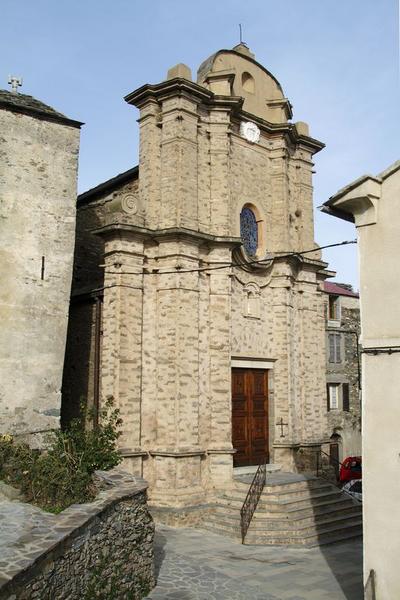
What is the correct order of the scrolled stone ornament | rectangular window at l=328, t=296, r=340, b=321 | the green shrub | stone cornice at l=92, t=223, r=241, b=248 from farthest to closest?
rectangular window at l=328, t=296, r=340, b=321
the scrolled stone ornament
stone cornice at l=92, t=223, r=241, b=248
the green shrub

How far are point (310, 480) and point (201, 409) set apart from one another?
363 cm

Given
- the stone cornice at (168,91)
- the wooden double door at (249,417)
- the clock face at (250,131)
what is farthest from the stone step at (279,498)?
the stone cornice at (168,91)

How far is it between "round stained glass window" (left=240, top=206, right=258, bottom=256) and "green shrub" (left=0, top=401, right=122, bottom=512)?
828 centimetres

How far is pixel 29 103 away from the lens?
578 inches

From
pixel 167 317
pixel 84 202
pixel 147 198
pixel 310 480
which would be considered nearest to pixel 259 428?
pixel 310 480

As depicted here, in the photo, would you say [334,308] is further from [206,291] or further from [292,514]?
[292,514]

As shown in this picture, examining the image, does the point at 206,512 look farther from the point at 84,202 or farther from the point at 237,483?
the point at 84,202

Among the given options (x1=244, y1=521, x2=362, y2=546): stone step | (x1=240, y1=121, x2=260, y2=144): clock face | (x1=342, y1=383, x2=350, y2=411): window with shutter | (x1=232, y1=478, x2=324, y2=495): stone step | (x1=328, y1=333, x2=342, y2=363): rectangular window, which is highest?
(x1=240, y1=121, x2=260, y2=144): clock face

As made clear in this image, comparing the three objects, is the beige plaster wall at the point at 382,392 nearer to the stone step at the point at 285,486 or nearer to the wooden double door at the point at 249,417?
the stone step at the point at 285,486

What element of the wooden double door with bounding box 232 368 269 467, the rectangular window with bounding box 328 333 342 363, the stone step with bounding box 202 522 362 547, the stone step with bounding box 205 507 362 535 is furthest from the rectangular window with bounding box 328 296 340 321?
the stone step with bounding box 202 522 362 547

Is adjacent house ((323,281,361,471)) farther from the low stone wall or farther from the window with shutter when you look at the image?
the low stone wall

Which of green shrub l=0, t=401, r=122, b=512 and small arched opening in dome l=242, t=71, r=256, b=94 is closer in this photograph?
green shrub l=0, t=401, r=122, b=512

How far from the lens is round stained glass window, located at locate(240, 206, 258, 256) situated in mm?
18578

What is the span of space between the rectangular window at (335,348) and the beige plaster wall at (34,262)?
1812 centimetres
